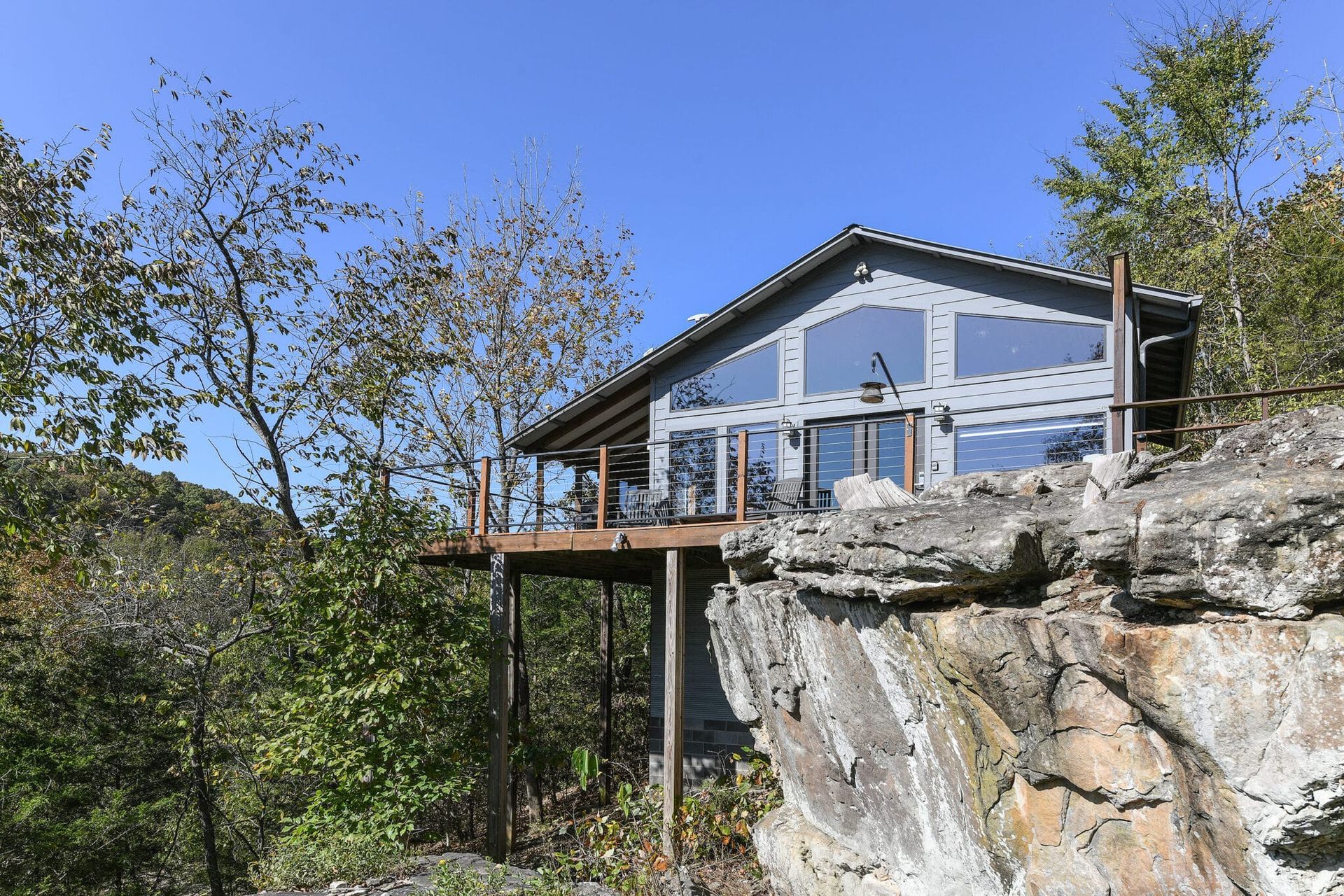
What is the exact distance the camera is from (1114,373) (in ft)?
26.6

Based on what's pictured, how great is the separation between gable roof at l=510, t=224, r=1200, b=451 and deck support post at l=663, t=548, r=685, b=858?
3213 mm

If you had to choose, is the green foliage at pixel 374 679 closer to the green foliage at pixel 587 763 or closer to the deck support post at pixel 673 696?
the green foliage at pixel 587 763

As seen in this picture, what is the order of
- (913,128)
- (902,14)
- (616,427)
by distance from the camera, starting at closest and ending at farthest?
(616,427) → (902,14) → (913,128)

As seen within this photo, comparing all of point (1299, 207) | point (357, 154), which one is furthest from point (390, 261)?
point (1299, 207)

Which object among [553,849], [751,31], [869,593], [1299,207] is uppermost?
[751,31]

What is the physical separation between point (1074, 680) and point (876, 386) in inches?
229

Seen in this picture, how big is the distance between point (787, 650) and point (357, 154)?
9.00 meters

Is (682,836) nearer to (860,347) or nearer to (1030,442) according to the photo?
(1030,442)

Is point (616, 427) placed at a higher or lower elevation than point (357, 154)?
lower

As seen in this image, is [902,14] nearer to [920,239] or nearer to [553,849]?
[920,239]

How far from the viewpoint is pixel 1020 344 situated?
Result: 9.54 m

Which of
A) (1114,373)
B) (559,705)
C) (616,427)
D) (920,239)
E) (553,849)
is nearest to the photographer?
(1114,373)

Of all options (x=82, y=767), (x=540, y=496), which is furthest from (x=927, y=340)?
(x=82, y=767)

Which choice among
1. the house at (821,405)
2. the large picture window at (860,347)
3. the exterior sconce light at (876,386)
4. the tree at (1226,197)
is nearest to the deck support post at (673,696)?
the house at (821,405)
